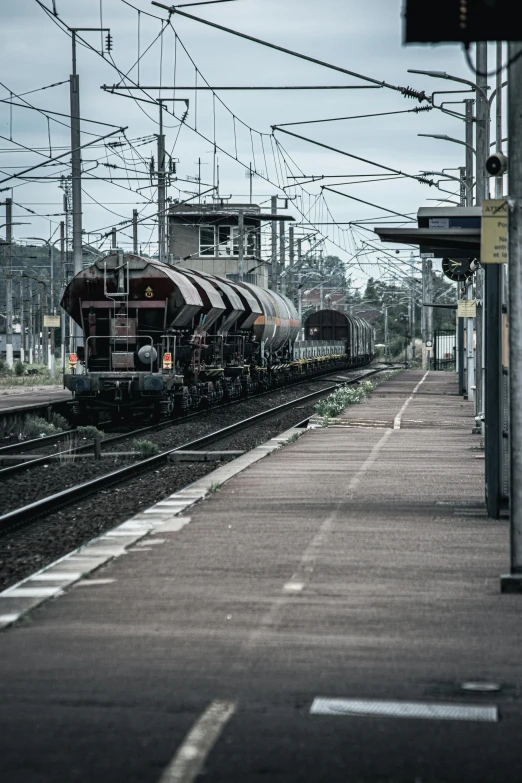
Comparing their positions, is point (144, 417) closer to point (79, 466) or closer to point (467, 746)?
point (79, 466)

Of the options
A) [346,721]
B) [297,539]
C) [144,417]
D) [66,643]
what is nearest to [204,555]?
[297,539]

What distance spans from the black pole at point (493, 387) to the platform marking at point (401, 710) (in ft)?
19.9

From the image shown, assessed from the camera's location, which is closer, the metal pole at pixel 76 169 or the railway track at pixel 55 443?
the railway track at pixel 55 443

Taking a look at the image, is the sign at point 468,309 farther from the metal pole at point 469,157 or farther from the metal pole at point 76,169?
the metal pole at point 76,169

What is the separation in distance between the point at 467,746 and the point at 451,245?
8.26 m

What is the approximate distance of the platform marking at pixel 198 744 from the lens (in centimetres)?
507

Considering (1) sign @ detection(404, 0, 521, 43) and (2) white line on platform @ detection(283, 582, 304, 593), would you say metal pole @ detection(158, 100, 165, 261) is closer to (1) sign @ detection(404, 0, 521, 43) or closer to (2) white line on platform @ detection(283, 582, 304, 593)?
(2) white line on platform @ detection(283, 582, 304, 593)

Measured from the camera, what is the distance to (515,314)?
881 cm

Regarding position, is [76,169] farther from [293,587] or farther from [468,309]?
[293,587]

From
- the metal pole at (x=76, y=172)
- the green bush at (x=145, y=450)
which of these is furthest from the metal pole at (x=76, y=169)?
the green bush at (x=145, y=450)

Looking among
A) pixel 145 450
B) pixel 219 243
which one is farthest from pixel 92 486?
pixel 219 243

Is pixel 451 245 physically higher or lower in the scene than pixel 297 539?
higher

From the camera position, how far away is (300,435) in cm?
2427

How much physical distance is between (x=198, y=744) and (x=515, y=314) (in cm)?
440
